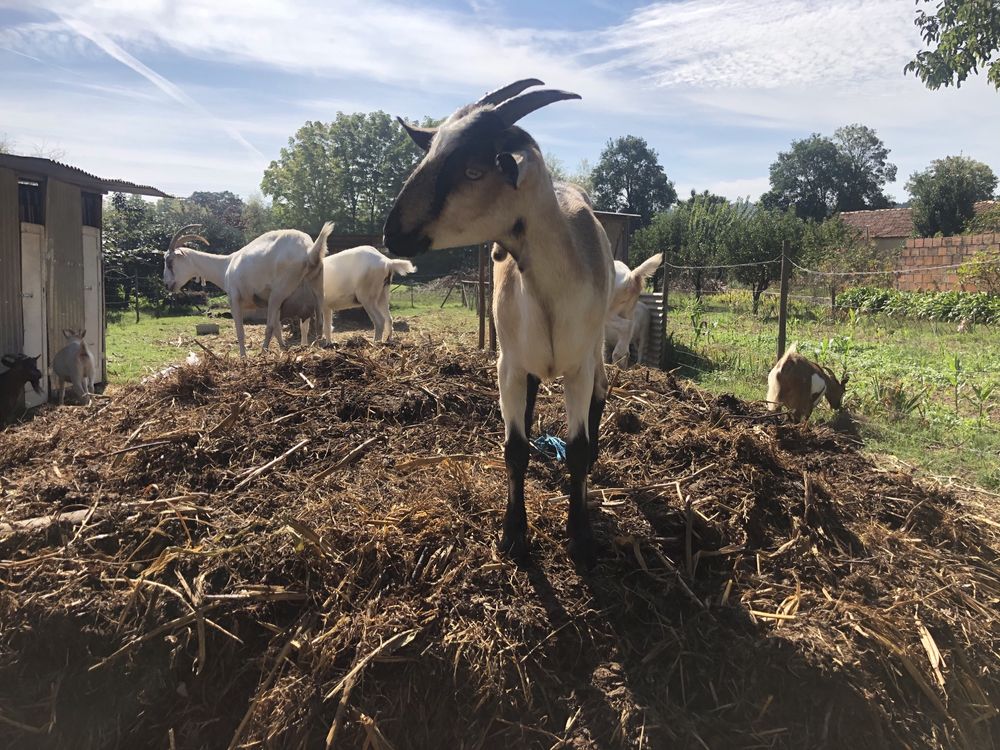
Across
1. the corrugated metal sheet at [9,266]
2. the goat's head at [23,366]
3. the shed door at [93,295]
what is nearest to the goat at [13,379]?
the goat's head at [23,366]

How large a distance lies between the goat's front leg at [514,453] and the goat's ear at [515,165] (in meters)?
1.13

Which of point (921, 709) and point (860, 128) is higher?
point (860, 128)

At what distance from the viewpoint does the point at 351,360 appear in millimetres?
6289

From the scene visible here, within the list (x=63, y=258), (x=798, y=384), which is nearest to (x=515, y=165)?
(x=798, y=384)

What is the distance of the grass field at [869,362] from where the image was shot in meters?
6.98

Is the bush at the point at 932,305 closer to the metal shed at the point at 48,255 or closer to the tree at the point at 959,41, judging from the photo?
the tree at the point at 959,41

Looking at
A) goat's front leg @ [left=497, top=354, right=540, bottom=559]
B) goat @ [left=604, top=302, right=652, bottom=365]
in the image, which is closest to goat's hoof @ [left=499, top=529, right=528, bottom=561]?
goat's front leg @ [left=497, top=354, right=540, bottom=559]

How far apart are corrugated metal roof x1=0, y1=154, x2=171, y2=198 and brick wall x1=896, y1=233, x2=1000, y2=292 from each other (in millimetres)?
20559

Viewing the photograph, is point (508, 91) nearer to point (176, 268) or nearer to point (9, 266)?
point (9, 266)

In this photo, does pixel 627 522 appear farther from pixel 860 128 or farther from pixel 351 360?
pixel 860 128

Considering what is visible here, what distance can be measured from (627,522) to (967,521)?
2.59 meters

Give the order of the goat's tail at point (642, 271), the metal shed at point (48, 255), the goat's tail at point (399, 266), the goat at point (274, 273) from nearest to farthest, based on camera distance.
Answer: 1. the metal shed at point (48, 255)
2. the goat's tail at point (642, 271)
3. the goat at point (274, 273)
4. the goat's tail at point (399, 266)

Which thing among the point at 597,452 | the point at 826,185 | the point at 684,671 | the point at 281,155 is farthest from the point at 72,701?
the point at 826,185

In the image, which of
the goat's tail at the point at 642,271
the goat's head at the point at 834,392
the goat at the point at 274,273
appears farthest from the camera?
the goat at the point at 274,273
